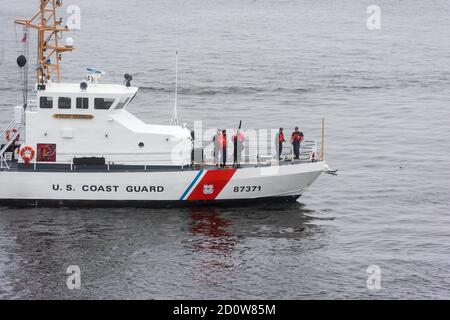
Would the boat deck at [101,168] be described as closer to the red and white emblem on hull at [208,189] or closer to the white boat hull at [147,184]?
the white boat hull at [147,184]

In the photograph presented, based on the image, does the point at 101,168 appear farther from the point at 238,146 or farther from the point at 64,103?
the point at 238,146

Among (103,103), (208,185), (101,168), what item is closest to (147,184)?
(101,168)

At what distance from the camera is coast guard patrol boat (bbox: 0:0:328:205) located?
125ft

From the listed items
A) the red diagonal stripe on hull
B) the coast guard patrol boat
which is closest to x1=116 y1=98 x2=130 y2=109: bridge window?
the coast guard patrol boat

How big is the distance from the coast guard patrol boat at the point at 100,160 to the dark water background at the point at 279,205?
87 centimetres

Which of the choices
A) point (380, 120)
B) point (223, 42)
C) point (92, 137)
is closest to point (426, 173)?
point (380, 120)

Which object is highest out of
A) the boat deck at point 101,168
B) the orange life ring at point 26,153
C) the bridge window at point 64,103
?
the bridge window at point 64,103

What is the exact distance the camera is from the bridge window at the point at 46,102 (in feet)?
125

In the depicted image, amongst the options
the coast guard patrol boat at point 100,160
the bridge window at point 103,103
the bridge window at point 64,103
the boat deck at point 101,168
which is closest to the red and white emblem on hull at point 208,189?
the coast guard patrol boat at point 100,160

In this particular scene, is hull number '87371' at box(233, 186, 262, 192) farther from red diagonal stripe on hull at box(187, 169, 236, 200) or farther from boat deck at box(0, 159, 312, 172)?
boat deck at box(0, 159, 312, 172)

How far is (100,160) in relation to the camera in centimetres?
3856

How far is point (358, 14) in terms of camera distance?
387ft
